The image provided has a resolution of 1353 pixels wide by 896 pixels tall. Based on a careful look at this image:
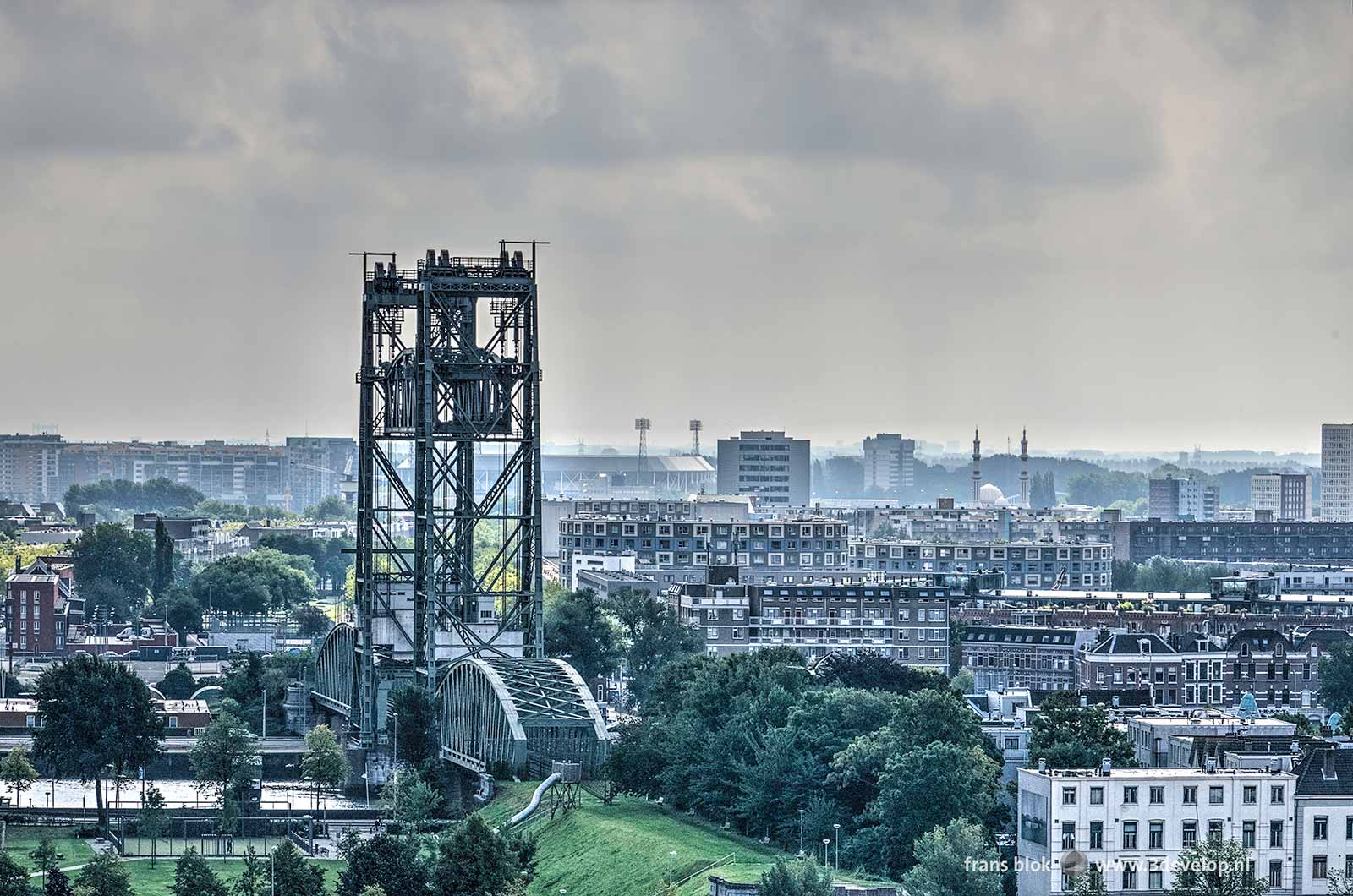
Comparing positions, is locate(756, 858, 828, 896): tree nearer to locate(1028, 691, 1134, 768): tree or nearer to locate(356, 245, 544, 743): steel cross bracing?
locate(1028, 691, 1134, 768): tree

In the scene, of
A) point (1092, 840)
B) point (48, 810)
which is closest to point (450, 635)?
point (48, 810)

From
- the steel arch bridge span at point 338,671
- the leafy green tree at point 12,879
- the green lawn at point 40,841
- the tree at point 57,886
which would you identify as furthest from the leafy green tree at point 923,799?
the steel arch bridge span at point 338,671

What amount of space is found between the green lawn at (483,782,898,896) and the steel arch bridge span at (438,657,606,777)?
12.9ft

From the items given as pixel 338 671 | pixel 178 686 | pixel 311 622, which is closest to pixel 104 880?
pixel 338 671

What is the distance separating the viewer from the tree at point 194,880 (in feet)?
284

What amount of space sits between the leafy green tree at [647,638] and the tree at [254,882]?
49255mm

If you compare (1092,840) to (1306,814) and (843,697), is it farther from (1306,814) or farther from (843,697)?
(843,697)

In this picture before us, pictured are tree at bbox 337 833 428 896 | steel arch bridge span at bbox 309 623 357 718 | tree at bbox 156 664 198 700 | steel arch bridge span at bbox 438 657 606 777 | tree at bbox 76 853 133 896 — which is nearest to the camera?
tree at bbox 337 833 428 896

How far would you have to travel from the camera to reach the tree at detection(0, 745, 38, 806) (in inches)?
4350

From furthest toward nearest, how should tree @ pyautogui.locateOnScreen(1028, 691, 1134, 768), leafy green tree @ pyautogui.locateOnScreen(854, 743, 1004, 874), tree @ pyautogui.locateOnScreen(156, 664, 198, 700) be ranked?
tree @ pyautogui.locateOnScreen(156, 664, 198, 700) → tree @ pyautogui.locateOnScreen(1028, 691, 1134, 768) → leafy green tree @ pyautogui.locateOnScreen(854, 743, 1004, 874)

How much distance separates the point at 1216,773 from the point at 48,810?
40.7m

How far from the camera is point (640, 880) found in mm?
88688

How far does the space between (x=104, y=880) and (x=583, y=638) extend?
51.6 meters

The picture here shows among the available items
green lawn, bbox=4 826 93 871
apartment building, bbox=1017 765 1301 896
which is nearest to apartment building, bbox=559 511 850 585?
green lawn, bbox=4 826 93 871
